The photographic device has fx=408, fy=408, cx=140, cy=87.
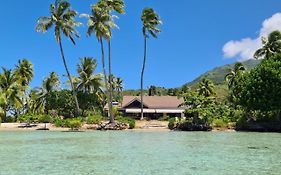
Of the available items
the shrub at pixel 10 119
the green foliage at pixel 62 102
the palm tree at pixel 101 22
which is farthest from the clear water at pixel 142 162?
Result: the green foliage at pixel 62 102

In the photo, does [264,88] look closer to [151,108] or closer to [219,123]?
[219,123]

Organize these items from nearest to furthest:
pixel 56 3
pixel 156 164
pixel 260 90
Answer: pixel 156 164
pixel 260 90
pixel 56 3

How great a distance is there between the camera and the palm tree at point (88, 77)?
2531 inches

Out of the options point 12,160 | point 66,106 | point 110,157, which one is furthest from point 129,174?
point 66,106

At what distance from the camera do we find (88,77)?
6456 cm

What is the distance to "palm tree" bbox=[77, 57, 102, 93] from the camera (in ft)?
211

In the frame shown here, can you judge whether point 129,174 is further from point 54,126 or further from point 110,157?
point 54,126

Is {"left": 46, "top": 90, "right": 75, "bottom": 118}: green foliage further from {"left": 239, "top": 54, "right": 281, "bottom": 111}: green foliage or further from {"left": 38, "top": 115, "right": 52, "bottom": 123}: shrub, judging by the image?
{"left": 239, "top": 54, "right": 281, "bottom": 111}: green foliage

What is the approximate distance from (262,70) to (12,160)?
115 ft

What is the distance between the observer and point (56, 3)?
5300cm

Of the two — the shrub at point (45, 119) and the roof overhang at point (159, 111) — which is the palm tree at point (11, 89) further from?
the roof overhang at point (159, 111)

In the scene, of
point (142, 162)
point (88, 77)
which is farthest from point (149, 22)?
point (142, 162)

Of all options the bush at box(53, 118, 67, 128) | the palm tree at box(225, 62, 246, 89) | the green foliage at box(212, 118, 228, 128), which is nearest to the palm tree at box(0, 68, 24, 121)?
the bush at box(53, 118, 67, 128)

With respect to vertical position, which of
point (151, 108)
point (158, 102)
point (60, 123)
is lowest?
point (60, 123)
